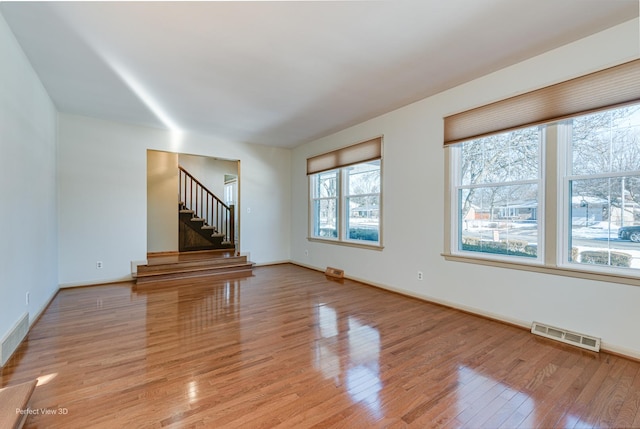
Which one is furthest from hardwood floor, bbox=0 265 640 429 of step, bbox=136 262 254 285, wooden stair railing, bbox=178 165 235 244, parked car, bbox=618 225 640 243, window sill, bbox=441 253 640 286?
wooden stair railing, bbox=178 165 235 244

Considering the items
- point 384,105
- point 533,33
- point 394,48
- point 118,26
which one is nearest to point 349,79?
point 394,48

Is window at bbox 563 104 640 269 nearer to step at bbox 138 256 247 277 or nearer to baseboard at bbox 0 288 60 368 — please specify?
baseboard at bbox 0 288 60 368

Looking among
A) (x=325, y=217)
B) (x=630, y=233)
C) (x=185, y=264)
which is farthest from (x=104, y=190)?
(x=630, y=233)

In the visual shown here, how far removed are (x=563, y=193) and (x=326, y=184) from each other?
3982 millimetres

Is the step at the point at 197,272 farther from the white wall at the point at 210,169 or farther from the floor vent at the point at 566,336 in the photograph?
the floor vent at the point at 566,336

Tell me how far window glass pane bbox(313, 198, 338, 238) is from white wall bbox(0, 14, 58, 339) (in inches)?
170

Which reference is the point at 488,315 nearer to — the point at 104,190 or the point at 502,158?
→ the point at 502,158

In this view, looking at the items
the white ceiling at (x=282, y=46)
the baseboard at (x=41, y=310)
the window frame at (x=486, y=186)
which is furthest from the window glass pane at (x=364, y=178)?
the baseboard at (x=41, y=310)

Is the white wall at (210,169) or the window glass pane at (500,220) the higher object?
the white wall at (210,169)

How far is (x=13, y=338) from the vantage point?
7.92 feet

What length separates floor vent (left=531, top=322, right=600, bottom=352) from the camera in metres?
2.48

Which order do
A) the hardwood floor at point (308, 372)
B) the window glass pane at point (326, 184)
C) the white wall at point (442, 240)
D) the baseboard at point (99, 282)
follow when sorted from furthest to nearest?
the window glass pane at point (326, 184) → the baseboard at point (99, 282) → the white wall at point (442, 240) → the hardwood floor at point (308, 372)

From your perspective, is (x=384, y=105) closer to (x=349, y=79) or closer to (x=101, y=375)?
(x=349, y=79)

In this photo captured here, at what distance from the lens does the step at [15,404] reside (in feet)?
4.95
